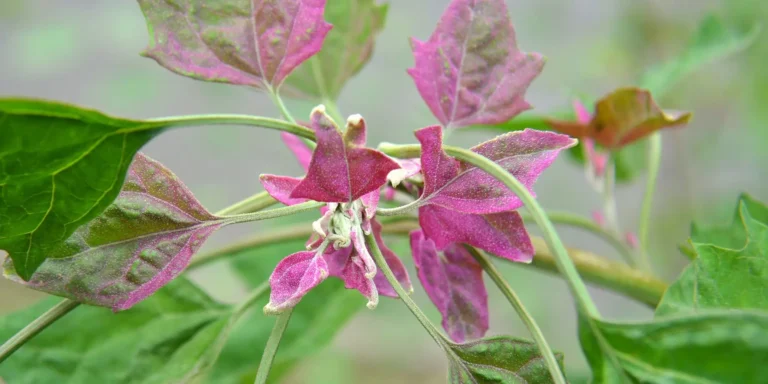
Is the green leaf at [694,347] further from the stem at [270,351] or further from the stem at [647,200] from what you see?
the stem at [647,200]

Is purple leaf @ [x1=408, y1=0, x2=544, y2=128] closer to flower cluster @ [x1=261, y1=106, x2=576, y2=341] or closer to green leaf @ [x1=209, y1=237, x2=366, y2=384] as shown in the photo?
flower cluster @ [x1=261, y1=106, x2=576, y2=341]

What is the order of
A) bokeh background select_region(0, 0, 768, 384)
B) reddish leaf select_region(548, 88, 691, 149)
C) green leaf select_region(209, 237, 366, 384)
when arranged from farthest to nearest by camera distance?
bokeh background select_region(0, 0, 768, 384) < green leaf select_region(209, 237, 366, 384) < reddish leaf select_region(548, 88, 691, 149)

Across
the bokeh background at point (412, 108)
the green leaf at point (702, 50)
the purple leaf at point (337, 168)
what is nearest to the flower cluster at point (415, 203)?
the purple leaf at point (337, 168)

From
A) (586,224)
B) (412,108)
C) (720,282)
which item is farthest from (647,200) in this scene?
(412,108)

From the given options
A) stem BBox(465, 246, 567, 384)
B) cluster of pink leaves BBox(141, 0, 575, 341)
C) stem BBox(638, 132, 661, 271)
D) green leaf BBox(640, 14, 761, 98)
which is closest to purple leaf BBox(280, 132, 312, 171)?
cluster of pink leaves BBox(141, 0, 575, 341)

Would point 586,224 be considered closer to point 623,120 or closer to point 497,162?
point 623,120

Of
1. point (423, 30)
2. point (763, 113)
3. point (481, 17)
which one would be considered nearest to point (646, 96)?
point (481, 17)
